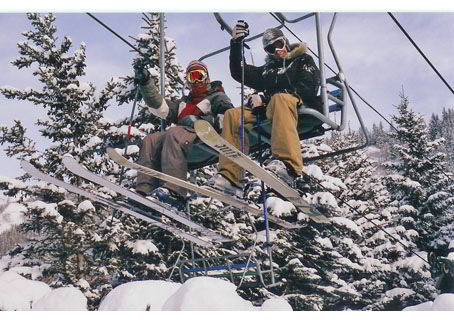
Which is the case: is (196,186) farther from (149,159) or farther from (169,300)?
(169,300)

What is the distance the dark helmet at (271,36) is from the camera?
12.8ft

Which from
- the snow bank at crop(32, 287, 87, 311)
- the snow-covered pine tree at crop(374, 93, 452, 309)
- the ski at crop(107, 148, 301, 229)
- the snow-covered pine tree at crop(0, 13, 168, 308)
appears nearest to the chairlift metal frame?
the ski at crop(107, 148, 301, 229)

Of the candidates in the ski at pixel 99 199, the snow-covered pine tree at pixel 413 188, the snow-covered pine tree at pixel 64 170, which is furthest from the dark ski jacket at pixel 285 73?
the snow-covered pine tree at pixel 413 188

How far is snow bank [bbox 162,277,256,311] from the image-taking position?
117 inches

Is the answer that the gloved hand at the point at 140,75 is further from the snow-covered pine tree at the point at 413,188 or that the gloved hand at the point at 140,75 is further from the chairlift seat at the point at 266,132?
the snow-covered pine tree at the point at 413,188

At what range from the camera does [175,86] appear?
927 centimetres

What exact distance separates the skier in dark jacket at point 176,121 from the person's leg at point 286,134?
0.66 m

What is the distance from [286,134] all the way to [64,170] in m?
5.88

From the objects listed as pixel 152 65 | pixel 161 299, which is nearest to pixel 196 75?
pixel 161 299

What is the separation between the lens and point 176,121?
426 centimetres

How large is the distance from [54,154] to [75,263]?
1772mm

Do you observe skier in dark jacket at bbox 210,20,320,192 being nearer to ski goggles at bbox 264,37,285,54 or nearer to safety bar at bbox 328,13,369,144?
ski goggles at bbox 264,37,285,54

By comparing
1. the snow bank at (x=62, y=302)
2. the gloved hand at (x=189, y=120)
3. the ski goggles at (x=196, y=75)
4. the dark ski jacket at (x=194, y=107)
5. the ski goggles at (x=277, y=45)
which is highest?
the ski goggles at (x=277, y=45)
